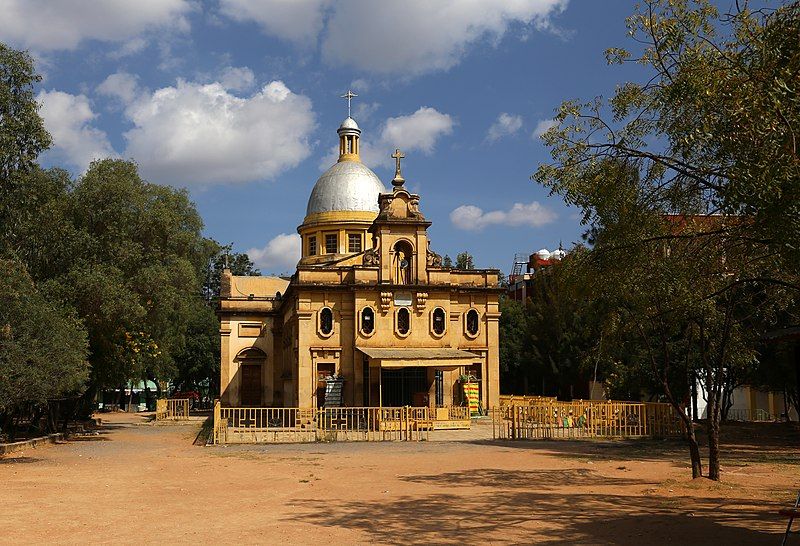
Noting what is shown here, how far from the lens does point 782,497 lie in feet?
47.0

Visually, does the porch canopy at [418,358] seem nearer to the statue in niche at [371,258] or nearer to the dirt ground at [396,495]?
the statue in niche at [371,258]

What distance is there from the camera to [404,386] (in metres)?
36.8

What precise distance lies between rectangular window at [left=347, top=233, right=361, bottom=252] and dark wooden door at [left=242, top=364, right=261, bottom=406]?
846cm

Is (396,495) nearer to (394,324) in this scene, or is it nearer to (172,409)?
(394,324)

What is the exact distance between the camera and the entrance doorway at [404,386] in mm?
36594

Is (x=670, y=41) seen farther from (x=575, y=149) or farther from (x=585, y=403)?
(x=585, y=403)

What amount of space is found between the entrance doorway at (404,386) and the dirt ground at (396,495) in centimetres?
1086

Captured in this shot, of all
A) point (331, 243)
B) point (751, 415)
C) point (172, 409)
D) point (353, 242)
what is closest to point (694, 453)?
point (353, 242)

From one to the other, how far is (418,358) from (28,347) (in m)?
16.2

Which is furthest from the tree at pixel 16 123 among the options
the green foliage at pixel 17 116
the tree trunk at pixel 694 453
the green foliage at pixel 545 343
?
the green foliage at pixel 545 343

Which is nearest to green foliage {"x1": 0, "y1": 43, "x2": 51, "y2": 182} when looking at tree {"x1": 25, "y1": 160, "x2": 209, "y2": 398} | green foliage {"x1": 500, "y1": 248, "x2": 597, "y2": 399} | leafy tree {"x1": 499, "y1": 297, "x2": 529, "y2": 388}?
tree {"x1": 25, "y1": 160, "x2": 209, "y2": 398}

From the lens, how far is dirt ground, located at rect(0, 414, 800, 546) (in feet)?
37.2

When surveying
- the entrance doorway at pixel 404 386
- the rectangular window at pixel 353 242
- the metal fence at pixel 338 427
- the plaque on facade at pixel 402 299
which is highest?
the rectangular window at pixel 353 242

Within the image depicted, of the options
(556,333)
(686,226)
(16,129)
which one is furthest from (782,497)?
(556,333)
